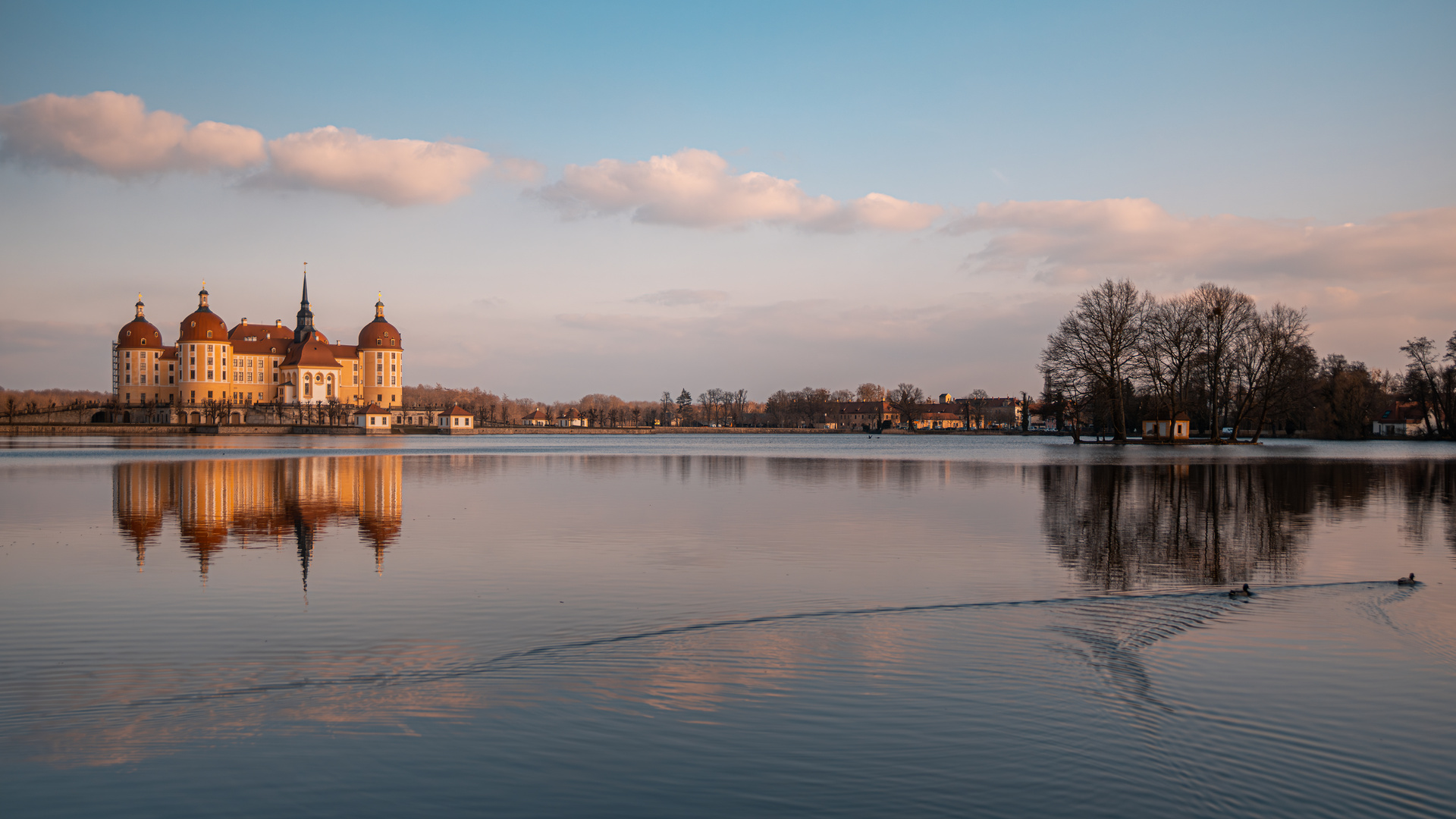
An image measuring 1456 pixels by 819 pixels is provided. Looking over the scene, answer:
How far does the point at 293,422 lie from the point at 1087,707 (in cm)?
15175

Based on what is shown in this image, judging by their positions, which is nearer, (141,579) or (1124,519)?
(141,579)

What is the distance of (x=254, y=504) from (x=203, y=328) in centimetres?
14281

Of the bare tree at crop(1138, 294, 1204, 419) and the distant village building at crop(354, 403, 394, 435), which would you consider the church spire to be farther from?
the bare tree at crop(1138, 294, 1204, 419)

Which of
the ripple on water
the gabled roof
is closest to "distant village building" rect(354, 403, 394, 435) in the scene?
the gabled roof

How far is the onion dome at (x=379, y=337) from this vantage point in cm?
15688

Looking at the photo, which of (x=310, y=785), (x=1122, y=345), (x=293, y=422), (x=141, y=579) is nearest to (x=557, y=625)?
(x=310, y=785)

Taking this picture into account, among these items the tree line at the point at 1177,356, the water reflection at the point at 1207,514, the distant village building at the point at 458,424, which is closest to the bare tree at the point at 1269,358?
the tree line at the point at 1177,356

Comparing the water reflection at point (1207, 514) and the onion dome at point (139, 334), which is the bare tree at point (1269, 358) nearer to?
the water reflection at point (1207, 514)

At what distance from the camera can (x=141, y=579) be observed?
12.4m

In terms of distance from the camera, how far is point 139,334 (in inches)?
5940

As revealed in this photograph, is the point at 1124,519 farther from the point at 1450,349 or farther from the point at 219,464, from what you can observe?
the point at 1450,349

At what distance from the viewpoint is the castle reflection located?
16438 millimetres

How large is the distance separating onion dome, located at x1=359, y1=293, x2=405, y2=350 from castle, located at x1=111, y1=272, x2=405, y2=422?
0.41 ft

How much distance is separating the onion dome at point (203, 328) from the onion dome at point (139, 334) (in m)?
6.38
